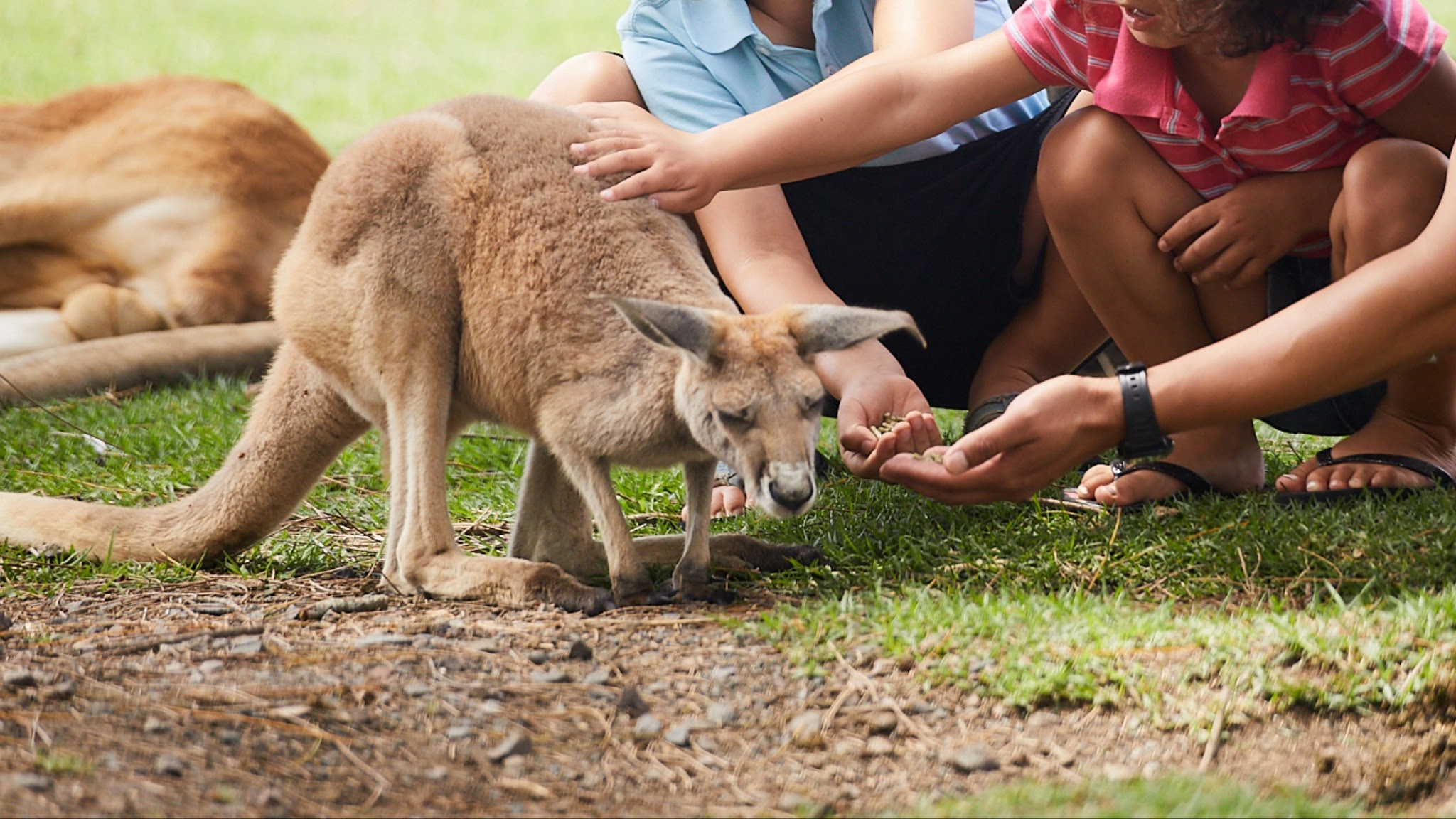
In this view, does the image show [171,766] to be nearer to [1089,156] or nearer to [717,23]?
[1089,156]

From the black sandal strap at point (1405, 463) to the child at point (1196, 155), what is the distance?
1 cm

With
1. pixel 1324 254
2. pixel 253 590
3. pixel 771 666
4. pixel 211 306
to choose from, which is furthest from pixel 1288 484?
pixel 211 306

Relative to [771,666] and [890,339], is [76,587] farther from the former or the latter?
[890,339]

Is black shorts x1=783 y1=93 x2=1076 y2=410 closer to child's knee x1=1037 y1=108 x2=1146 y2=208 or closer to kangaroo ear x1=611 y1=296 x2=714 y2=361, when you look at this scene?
child's knee x1=1037 y1=108 x2=1146 y2=208

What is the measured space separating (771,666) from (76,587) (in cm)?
150

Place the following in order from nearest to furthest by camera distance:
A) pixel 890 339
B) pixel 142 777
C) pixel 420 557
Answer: pixel 142 777, pixel 420 557, pixel 890 339

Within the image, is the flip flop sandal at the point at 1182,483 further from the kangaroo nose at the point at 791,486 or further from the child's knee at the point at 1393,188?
the kangaroo nose at the point at 791,486

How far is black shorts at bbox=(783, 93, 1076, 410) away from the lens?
3.57m

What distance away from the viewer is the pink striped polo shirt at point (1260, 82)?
8.57ft

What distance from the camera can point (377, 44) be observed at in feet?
34.7

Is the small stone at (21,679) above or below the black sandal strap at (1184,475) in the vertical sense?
above

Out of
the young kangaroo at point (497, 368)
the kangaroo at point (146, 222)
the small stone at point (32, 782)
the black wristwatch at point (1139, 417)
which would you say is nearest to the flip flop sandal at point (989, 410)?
the young kangaroo at point (497, 368)

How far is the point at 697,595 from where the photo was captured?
267 centimetres

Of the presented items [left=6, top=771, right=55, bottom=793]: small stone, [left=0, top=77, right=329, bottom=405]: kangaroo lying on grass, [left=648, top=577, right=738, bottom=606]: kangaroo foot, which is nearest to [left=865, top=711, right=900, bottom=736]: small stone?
[left=648, top=577, right=738, bottom=606]: kangaroo foot
